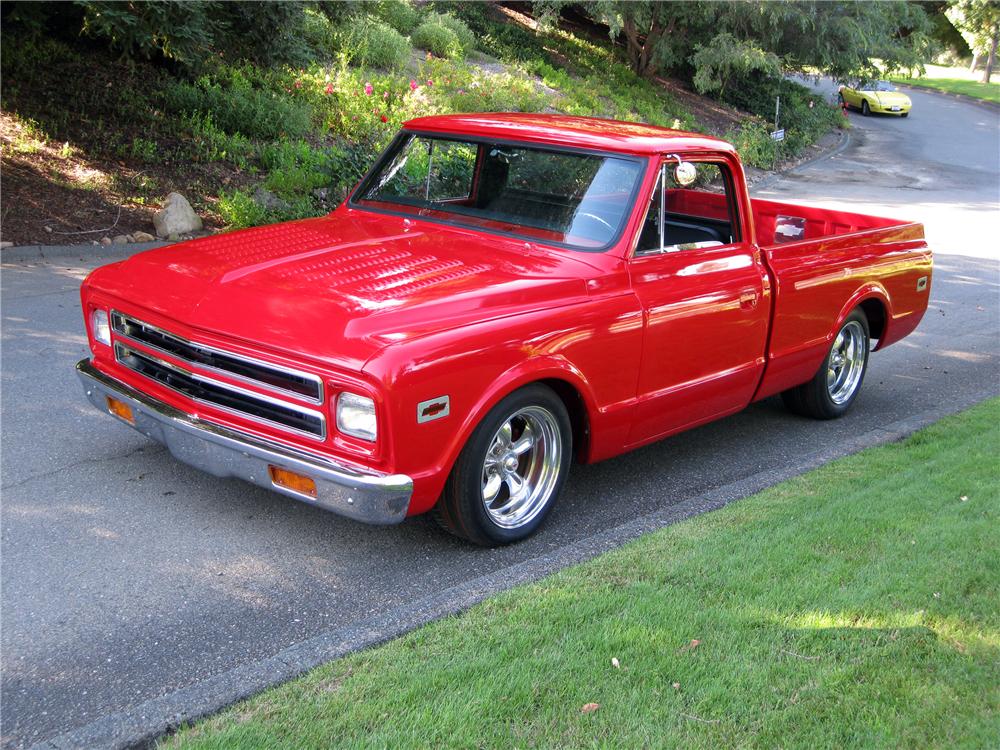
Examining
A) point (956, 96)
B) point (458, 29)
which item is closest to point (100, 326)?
point (458, 29)

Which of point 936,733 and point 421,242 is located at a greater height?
point 421,242

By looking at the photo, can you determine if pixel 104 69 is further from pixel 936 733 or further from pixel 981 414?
pixel 936 733

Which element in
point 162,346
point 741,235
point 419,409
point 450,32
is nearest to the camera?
point 419,409

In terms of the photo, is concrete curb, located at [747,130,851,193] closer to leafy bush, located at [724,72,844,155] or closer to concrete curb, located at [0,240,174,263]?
leafy bush, located at [724,72,844,155]

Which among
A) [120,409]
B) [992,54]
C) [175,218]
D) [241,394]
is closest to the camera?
[241,394]

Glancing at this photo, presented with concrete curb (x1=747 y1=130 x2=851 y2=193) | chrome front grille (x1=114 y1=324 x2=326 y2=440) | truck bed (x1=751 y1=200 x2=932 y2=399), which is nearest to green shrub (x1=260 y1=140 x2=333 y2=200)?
truck bed (x1=751 y1=200 x2=932 y2=399)

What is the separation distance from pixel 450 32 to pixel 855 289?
18.3 m

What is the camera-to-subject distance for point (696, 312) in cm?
554

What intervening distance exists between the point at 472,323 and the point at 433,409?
1.46 ft

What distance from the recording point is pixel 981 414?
23.8 feet

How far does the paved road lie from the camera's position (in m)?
3.75

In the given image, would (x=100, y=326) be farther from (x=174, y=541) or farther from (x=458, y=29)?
(x=458, y=29)

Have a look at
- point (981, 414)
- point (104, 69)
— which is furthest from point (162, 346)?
point (104, 69)

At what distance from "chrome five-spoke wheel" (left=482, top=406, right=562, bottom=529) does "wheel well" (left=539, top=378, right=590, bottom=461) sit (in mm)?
164
